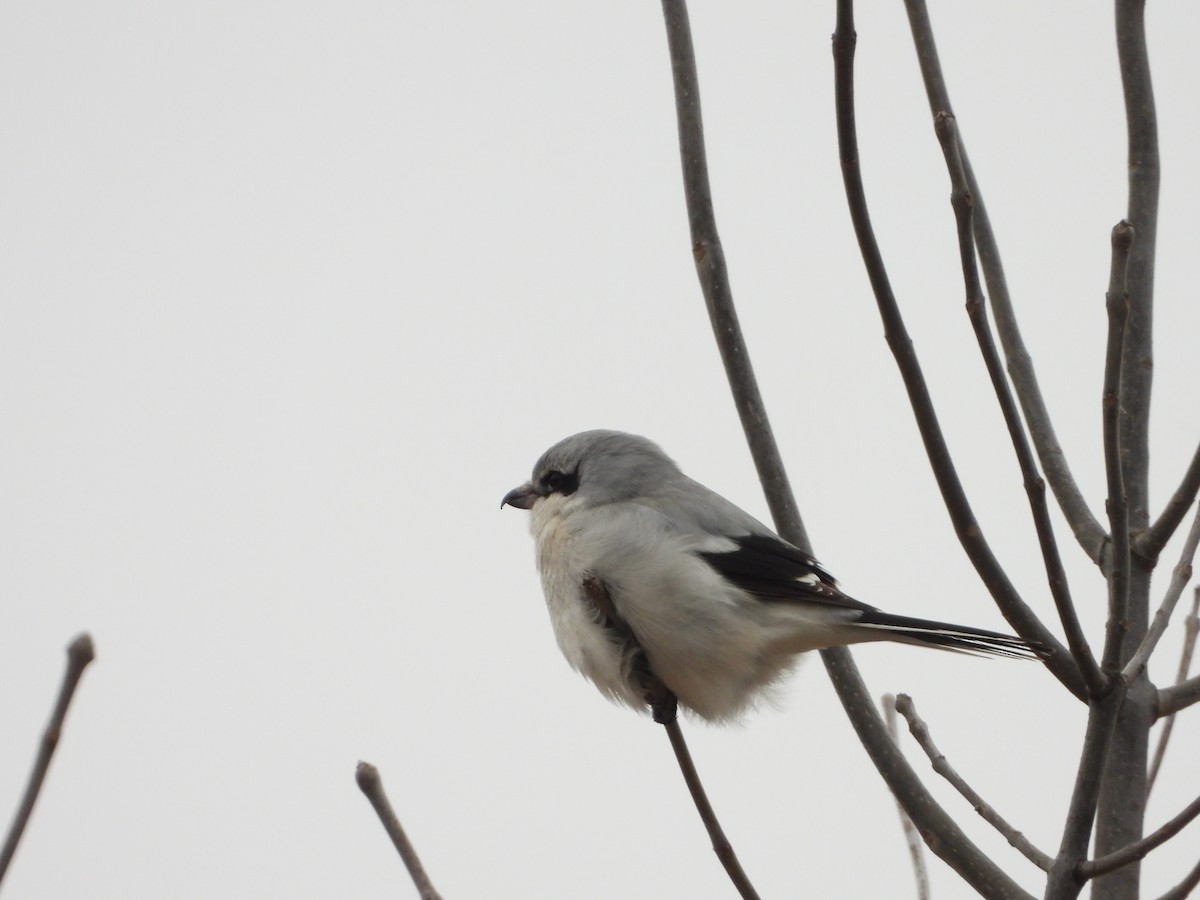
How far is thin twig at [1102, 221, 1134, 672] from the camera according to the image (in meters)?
1.84

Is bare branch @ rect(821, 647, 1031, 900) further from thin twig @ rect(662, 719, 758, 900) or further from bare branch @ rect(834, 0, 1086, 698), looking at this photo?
thin twig @ rect(662, 719, 758, 900)

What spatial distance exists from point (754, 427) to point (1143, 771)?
3.41 feet

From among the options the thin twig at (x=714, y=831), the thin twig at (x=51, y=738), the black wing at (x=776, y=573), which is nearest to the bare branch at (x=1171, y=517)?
the black wing at (x=776, y=573)

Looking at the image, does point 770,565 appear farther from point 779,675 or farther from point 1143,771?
point 1143,771

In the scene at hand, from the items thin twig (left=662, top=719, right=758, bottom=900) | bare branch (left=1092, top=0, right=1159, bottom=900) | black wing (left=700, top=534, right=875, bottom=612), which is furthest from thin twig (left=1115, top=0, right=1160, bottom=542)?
thin twig (left=662, top=719, right=758, bottom=900)

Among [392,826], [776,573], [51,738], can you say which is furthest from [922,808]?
[51,738]

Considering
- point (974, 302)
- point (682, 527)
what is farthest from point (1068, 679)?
point (682, 527)

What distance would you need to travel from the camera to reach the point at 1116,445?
189cm

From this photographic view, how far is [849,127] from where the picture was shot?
185 cm

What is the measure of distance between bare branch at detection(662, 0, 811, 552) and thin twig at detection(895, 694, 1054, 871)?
63 centimetres

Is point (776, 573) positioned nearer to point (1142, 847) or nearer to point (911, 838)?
point (911, 838)

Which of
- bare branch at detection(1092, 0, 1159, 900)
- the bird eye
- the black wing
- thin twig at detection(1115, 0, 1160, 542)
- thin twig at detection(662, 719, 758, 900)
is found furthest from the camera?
the bird eye

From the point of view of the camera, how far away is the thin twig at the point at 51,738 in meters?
0.93

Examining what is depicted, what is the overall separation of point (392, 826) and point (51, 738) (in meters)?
0.57
